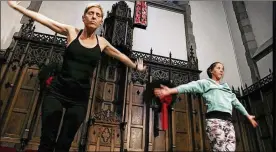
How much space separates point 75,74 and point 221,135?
1415 millimetres

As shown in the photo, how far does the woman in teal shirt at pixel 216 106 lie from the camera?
6.28 feet

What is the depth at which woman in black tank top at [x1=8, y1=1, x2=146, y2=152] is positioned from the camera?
1361 millimetres

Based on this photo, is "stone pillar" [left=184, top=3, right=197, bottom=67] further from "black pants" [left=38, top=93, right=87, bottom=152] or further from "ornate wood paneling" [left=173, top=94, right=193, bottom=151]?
"black pants" [left=38, top=93, right=87, bottom=152]

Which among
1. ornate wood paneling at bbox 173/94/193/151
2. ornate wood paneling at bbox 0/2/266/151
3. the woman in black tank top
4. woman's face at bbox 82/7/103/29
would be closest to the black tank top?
the woman in black tank top

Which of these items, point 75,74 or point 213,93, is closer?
point 75,74

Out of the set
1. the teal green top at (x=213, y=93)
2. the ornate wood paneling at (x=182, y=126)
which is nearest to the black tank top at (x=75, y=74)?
the teal green top at (x=213, y=93)

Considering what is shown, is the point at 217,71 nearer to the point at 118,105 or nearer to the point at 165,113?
the point at 165,113

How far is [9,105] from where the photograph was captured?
588cm

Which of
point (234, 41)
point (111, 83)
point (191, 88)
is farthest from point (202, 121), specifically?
point (191, 88)

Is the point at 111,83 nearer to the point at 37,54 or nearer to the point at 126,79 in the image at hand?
the point at 126,79

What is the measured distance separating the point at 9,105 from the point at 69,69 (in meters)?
5.48

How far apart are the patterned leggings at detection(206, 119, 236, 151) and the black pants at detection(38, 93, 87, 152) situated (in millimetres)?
1245

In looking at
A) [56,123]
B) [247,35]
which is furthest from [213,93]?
[247,35]

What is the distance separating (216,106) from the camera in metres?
2.03
